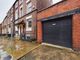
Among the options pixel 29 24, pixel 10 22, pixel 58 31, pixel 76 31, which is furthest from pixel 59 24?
pixel 10 22

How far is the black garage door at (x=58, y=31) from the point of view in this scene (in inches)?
450

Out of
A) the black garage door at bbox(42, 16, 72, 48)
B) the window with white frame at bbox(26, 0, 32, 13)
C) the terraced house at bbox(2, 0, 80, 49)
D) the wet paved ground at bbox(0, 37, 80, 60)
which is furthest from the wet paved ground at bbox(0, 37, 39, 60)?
the window with white frame at bbox(26, 0, 32, 13)

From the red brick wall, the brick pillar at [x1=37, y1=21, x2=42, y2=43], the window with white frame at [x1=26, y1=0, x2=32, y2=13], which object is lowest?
the brick pillar at [x1=37, y1=21, x2=42, y2=43]

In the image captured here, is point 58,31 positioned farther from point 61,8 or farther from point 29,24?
point 29,24

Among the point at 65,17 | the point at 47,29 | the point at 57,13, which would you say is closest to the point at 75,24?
the point at 65,17

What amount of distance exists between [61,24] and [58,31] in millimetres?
921

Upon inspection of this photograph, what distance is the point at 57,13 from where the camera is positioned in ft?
42.5

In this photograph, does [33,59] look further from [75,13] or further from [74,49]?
[75,13]

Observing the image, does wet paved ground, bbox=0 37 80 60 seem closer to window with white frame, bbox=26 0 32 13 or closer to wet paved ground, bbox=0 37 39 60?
wet paved ground, bbox=0 37 39 60

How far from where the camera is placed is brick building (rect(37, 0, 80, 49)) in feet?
34.1

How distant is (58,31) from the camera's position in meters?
13.1

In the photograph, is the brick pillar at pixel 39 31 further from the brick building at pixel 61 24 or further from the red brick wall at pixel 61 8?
the red brick wall at pixel 61 8

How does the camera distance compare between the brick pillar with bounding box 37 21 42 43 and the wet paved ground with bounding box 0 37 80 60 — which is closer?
the wet paved ground with bounding box 0 37 80 60

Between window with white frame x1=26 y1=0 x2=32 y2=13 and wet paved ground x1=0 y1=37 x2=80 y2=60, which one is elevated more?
window with white frame x1=26 y1=0 x2=32 y2=13
